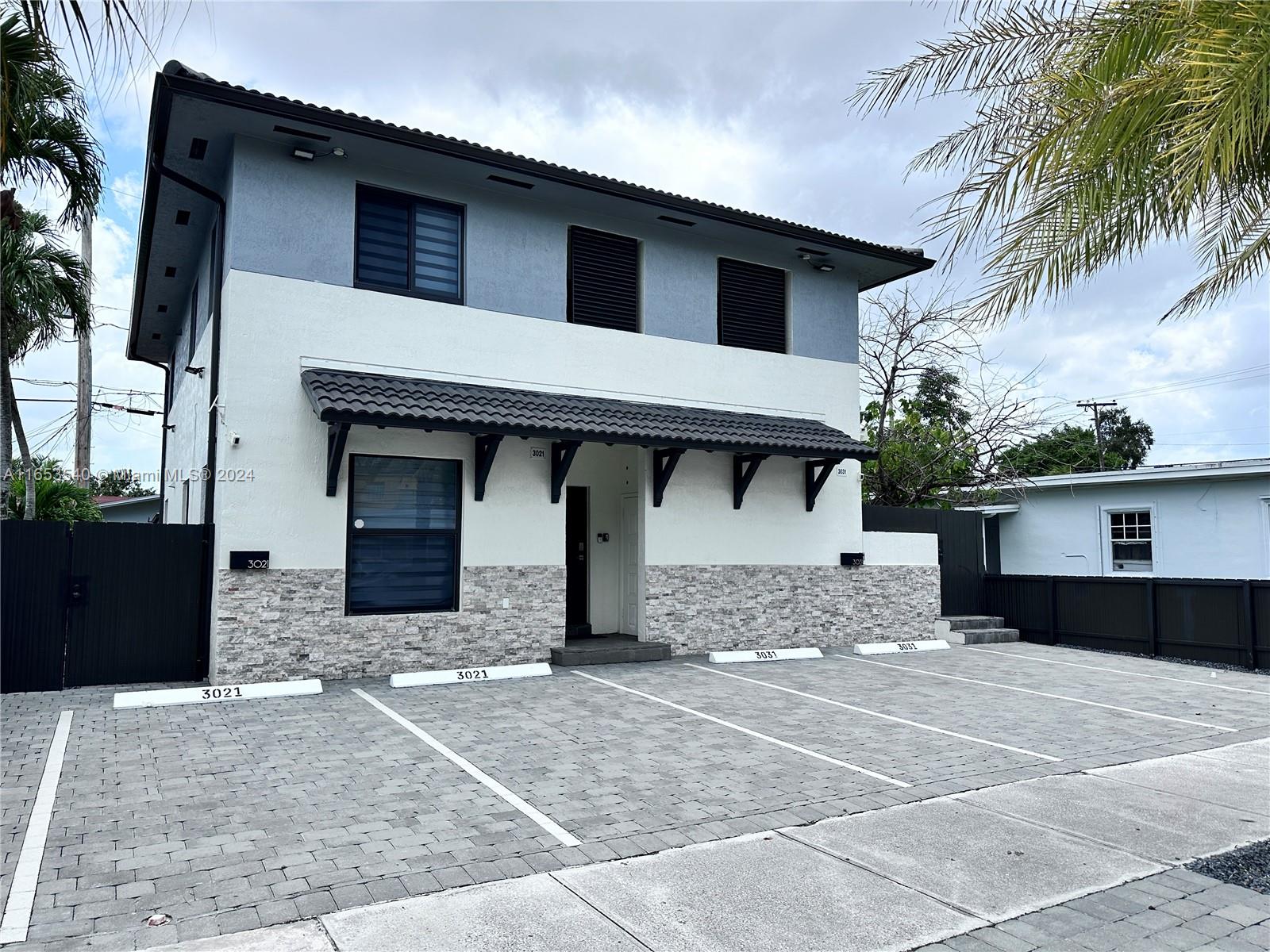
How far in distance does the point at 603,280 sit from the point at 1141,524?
43.4 feet

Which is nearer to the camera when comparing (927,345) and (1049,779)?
(1049,779)

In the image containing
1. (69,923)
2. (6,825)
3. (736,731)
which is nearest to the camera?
(69,923)

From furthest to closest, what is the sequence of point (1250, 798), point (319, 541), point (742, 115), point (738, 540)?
1. point (738, 540)
2. point (319, 541)
3. point (742, 115)
4. point (1250, 798)

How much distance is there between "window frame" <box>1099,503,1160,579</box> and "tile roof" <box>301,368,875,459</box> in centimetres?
864

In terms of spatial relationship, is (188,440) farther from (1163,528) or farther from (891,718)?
(1163,528)

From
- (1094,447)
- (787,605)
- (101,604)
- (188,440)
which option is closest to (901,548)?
(787,605)

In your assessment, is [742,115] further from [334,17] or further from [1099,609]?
[1099,609]

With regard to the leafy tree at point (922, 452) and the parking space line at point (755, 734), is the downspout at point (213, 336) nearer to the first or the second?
the parking space line at point (755, 734)

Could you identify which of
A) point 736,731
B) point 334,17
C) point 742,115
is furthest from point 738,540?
point 334,17

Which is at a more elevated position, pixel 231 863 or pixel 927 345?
pixel 927 345

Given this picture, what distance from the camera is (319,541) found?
10.3 metres

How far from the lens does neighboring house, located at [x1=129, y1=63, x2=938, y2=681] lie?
10.1 m

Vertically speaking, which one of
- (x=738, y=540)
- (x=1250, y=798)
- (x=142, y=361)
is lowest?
(x=1250, y=798)

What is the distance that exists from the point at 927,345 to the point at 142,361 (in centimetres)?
1819
